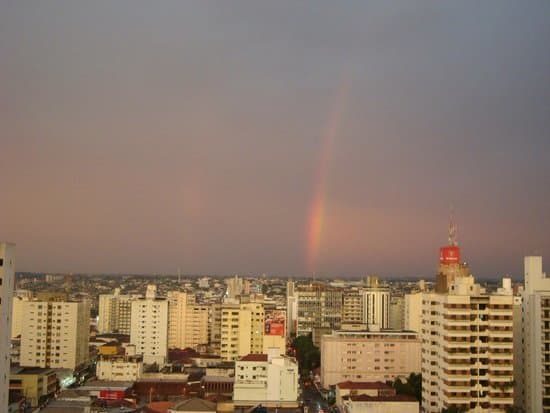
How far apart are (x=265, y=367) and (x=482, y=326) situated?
7.85m

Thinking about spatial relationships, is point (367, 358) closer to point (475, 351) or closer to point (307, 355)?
point (307, 355)

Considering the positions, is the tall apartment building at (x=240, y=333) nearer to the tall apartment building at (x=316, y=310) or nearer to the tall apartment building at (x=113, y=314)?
the tall apartment building at (x=316, y=310)

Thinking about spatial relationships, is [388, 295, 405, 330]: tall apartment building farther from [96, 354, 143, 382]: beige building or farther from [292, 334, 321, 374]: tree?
[96, 354, 143, 382]: beige building

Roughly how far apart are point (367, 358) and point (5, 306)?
16.0m

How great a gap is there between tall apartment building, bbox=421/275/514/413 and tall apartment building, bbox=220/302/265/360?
519 inches

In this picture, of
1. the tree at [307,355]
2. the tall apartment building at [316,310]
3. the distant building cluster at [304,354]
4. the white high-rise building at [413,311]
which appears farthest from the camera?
the tall apartment building at [316,310]

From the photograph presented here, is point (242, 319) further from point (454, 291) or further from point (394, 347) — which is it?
point (454, 291)

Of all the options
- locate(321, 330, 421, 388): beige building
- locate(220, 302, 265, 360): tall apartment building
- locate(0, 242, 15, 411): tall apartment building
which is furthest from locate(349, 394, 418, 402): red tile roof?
locate(220, 302, 265, 360): tall apartment building

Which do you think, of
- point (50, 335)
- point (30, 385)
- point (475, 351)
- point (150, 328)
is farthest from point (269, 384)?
point (150, 328)

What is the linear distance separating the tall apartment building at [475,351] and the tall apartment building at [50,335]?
16.6 meters

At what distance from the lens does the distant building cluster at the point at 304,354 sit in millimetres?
16469

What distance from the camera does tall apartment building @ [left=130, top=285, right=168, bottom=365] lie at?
3177cm

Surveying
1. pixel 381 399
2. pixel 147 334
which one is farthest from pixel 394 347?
pixel 147 334

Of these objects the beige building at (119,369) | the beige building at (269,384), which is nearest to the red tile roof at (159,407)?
the beige building at (269,384)
